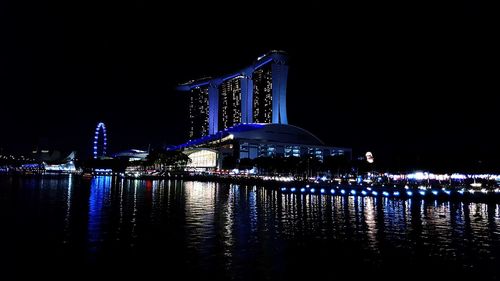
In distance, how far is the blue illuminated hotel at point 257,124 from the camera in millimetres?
121438

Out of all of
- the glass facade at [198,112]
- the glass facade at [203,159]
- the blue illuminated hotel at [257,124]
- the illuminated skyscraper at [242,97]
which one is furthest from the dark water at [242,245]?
the glass facade at [198,112]

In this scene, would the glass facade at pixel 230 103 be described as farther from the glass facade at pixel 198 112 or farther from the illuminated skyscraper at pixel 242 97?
the glass facade at pixel 198 112

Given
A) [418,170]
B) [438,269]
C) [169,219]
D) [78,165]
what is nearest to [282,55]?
[418,170]

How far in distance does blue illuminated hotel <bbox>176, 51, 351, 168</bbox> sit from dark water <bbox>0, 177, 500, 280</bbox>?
9160 centimetres

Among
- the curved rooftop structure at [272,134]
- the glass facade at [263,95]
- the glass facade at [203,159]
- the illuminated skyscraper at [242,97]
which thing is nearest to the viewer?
the glass facade at [203,159]

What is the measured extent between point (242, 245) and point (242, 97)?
422 feet

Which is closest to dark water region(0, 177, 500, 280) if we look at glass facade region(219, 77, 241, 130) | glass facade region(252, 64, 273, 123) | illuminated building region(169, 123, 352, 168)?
illuminated building region(169, 123, 352, 168)

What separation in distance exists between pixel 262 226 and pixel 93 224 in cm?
784

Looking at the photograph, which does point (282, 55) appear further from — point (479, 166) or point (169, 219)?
point (169, 219)

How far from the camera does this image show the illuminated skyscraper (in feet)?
423

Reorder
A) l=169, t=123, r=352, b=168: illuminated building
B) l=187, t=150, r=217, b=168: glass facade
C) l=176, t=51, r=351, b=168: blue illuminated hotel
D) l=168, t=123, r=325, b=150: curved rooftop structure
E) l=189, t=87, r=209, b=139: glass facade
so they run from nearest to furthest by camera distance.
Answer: l=169, t=123, r=352, b=168: illuminated building < l=187, t=150, r=217, b=168: glass facade < l=176, t=51, r=351, b=168: blue illuminated hotel < l=168, t=123, r=325, b=150: curved rooftop structure < l=189, t=87, r=209, b=139: glass facade

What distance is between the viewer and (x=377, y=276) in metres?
11.4

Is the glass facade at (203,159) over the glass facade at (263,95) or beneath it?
beneath

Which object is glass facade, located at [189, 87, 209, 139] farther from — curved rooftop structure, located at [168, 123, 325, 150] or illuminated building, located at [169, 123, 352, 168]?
curved rooftop structure, located at [168, 123, 325, 150]
